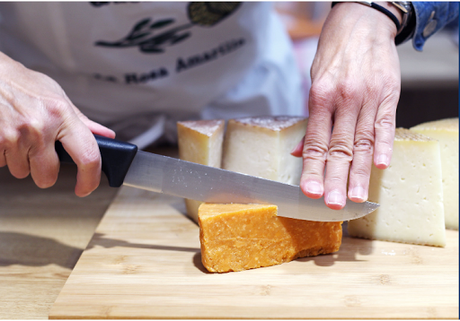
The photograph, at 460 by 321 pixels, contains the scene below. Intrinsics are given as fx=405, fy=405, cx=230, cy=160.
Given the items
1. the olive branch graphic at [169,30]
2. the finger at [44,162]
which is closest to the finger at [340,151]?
the finger at [44,162]

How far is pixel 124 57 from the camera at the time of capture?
1797mm

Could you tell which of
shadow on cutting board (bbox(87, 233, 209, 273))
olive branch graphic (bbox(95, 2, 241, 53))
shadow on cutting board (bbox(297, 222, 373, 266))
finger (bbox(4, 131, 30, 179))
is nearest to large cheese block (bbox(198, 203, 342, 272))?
shadow on cutting board (bbox(297, 222, 373, 266))

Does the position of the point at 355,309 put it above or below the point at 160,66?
below

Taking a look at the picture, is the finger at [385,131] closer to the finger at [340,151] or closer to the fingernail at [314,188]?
the finger at [340,151]

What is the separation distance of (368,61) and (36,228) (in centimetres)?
123

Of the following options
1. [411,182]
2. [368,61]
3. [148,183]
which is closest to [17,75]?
[148,183]

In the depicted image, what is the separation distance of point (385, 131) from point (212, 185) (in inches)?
20.2

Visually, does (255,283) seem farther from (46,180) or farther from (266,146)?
(46,180)

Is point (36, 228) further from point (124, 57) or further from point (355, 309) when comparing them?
point (355, 309)

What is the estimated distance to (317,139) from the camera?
3.80 ft

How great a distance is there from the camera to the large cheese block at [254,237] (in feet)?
3.66

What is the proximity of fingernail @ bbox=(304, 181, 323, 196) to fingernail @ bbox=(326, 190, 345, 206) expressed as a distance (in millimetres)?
27

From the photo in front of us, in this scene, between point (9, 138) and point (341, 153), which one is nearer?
point (9, 138)

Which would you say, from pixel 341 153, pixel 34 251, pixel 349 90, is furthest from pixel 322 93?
pixel 34 251
